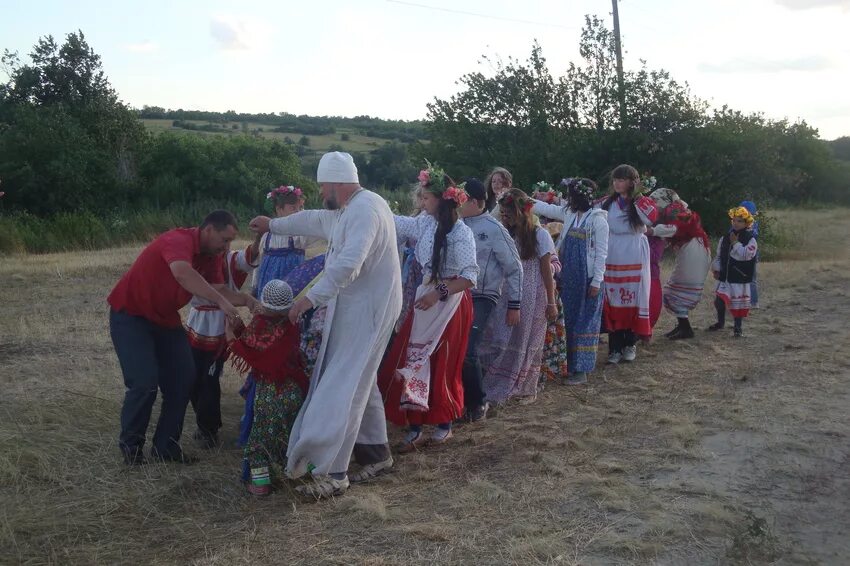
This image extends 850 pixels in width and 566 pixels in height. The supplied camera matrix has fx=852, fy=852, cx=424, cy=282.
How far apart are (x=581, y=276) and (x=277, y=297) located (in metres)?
3.57

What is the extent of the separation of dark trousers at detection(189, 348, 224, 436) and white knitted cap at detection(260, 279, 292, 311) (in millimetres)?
1279

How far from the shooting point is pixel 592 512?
14.1 feet

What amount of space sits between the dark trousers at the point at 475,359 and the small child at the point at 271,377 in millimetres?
1579

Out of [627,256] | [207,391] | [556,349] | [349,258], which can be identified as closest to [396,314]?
[349,258]

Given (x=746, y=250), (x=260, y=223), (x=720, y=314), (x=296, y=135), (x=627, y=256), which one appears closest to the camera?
(x=260, y=223)

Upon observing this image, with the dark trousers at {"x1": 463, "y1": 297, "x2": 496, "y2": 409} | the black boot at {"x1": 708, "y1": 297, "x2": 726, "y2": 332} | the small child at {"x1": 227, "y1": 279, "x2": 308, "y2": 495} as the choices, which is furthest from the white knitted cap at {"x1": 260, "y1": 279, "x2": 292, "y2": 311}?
the black boot at {"x1": 708, "y1": 297, "x2": 726, "y2": 332}

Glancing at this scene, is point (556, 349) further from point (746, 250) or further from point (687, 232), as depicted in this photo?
point (746, 250)

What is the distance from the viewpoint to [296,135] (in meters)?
60.7

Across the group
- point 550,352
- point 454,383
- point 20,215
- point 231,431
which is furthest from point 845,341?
point 20,215

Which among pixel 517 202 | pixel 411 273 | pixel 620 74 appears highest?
pixel 620 74

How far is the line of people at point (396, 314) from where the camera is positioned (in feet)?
15.2

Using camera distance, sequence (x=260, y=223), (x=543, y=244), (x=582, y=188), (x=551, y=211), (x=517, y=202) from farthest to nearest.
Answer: (x=551, y=211), (x=582, y=188), (x=543, y=244), (x=517, y=202), (x=260, y=223)

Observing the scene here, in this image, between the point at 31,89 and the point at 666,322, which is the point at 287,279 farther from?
the point at 31,89

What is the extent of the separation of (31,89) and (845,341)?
30.5m
